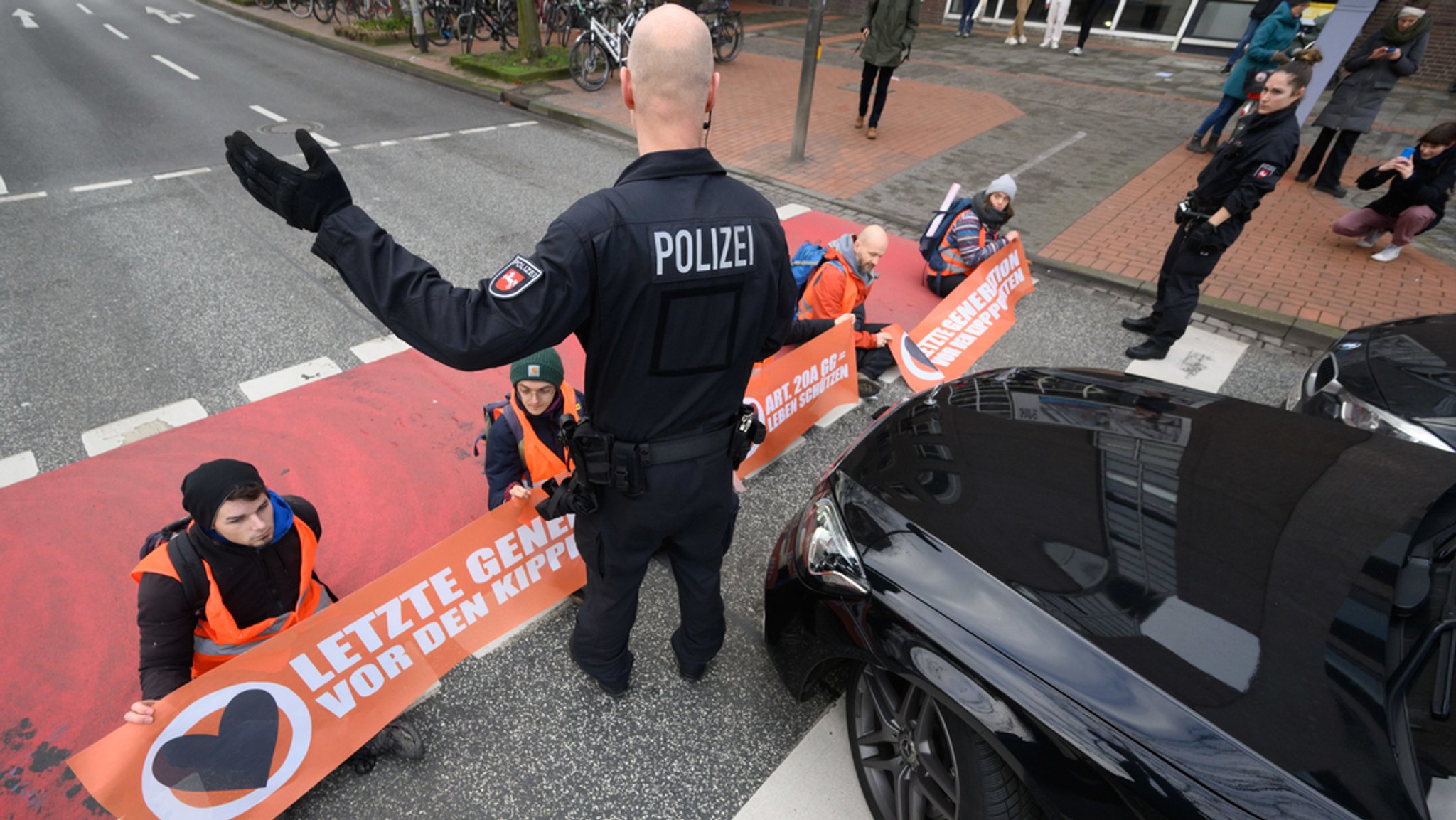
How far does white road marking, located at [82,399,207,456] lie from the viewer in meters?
3.65

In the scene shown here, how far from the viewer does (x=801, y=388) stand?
12.5 feet

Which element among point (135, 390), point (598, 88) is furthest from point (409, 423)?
point (598, 88)

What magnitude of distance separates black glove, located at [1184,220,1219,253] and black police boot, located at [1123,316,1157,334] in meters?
0.88

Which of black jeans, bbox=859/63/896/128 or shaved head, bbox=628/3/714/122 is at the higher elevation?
shaved head, bbox=628/3/714/122

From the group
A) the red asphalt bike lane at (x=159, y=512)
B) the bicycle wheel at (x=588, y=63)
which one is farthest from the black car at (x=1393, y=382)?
the bicycle wheel at (x=588, y=63)

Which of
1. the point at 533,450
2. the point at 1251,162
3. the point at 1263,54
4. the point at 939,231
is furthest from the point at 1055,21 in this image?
the point at 533,450

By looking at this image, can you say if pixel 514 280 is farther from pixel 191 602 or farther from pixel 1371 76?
pixel 1371 76

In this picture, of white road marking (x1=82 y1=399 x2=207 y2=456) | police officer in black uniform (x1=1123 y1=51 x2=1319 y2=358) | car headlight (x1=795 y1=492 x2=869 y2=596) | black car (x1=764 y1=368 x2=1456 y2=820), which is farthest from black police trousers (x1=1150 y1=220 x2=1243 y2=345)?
white road marking (x1=82 y1=399 x2=207 y2=456)

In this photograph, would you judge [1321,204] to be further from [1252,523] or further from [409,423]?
[409,423]

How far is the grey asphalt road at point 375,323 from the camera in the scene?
7.63 feet

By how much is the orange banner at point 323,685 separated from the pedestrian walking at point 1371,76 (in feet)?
30.2

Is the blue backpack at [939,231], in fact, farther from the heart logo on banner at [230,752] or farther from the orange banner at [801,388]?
the heart logo on banner at [230,752]

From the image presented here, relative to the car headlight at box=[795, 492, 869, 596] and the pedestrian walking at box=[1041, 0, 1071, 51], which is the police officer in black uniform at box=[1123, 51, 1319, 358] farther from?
the pedestrian walking at box=[1041, 0, 1071, 51]

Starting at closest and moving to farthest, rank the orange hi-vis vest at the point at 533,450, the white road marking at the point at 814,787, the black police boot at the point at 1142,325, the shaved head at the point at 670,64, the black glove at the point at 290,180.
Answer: the black glove at the point at 290,180 → the shaved head at the point at 670,64 → the white road marking at the point at 814,787 → the orange hi-vis vest at the point at 533,450 → the black police boot at the point at 1142,325
